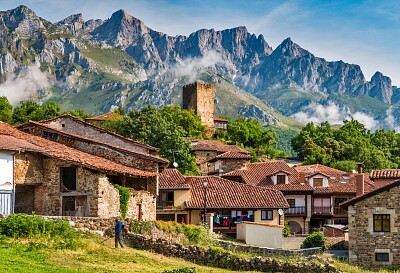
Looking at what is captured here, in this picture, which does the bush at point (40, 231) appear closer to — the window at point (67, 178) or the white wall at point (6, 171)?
the white wall at point (6, 171)

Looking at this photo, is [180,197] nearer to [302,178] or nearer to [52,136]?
[52,136]

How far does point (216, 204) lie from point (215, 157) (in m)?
29.6

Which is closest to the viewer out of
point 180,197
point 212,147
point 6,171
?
point 6,171

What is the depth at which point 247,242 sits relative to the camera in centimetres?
4119

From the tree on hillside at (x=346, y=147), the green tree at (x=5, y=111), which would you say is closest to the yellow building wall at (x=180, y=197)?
the green tree at (x=5, y=111)

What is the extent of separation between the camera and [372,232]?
3828cm

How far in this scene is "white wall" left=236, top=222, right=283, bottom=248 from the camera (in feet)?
134

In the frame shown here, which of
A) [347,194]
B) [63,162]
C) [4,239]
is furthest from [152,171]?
[347,194]

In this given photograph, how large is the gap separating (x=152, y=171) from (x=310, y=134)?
306 feet

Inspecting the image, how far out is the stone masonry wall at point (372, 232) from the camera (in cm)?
3803

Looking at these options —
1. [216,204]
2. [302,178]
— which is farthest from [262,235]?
[302,178]

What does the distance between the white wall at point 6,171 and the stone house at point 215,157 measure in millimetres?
46476

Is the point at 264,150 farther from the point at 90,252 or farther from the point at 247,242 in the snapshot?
the point at 90,252

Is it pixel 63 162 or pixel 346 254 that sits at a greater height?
pixel 63 162
